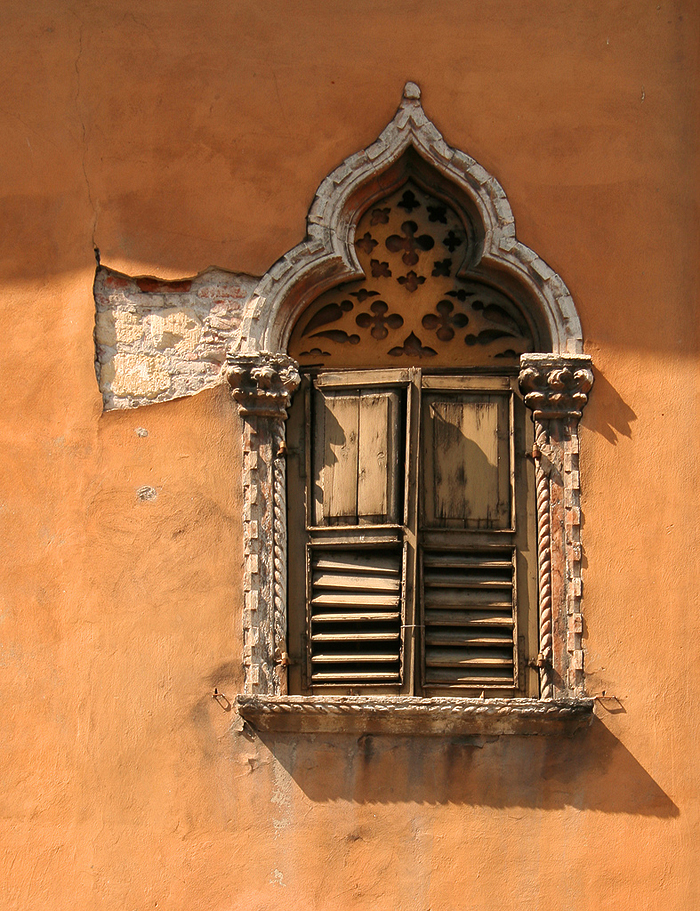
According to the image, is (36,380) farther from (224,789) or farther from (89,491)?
(224,789)

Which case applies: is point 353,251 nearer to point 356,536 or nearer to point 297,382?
point 297,382

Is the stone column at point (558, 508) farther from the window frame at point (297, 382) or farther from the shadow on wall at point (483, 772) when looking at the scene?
the shadow on wall at point (483, 772)

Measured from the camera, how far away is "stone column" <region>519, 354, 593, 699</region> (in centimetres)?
531

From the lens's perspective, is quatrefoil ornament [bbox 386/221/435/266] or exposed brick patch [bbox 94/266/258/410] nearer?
exposed brick patch [bbox 94/266/258/410]

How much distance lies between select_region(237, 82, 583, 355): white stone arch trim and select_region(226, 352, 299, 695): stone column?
0.14 m

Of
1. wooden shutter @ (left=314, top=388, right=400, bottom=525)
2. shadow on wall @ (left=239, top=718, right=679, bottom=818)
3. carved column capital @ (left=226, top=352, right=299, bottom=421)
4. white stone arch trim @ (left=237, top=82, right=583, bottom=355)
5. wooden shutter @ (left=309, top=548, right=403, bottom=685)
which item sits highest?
white stone arch trim @ (left=237, top=82, right=583, bottom=355)

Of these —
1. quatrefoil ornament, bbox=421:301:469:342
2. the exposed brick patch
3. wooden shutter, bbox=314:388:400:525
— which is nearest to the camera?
wooden shutter, bbox=314:388:400:525

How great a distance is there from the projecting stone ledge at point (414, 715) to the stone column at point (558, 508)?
0.15m

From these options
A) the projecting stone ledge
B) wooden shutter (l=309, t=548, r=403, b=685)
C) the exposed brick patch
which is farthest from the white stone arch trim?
the projecting stone ledge

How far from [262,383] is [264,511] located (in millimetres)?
567

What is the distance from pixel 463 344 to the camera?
5832 mm

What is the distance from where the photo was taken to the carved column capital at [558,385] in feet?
18.1

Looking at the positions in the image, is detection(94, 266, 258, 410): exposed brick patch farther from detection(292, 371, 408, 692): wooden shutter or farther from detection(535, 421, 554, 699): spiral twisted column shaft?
detection(535, 421, 554, 699): spiral twisted column shaft

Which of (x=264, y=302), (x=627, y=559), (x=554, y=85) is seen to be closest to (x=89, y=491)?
(x=264, y=302)
